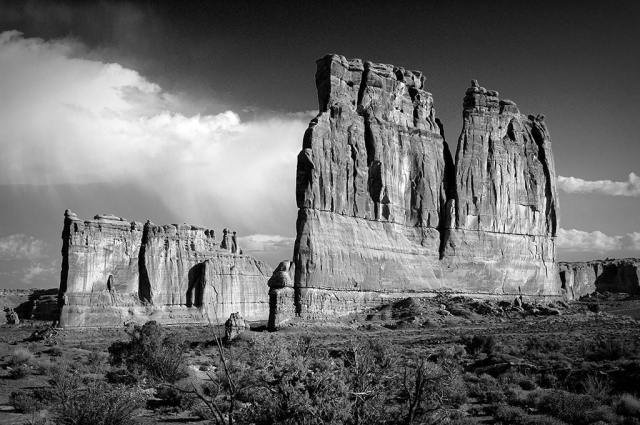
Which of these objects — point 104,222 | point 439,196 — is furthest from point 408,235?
point 104,222

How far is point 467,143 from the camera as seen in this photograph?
221 feet

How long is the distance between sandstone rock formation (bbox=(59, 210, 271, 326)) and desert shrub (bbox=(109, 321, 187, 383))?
2574 cm

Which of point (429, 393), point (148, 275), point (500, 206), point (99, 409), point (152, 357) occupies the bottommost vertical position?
point (152, 357)

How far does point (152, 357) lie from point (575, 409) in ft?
51.0

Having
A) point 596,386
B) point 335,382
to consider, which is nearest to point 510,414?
point 596,386

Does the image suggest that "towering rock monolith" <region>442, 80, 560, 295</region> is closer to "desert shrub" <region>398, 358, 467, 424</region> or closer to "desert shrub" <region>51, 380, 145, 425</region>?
"desert shrub" <region>398, 358, 467, 424</region>

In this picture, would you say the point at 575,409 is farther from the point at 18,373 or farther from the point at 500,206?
the point at 500,206

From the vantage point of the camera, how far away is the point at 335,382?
1000cm

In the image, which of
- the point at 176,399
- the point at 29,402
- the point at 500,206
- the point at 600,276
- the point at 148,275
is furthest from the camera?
the point at 600,276

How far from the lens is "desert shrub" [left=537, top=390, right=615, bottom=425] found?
14345mm

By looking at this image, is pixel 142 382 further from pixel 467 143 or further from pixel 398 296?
pixel 467 143

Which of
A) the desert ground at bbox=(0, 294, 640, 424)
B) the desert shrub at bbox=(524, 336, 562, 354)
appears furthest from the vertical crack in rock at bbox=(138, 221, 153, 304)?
the desert shrub at bbox=(524, 336, 562, 354)

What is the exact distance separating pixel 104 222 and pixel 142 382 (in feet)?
153

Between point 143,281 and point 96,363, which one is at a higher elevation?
point 143,281
